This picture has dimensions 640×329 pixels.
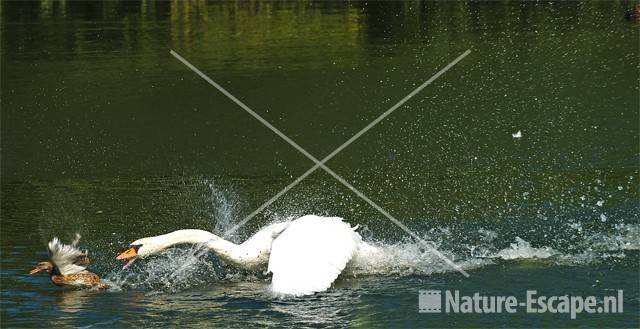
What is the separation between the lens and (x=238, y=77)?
25422mm

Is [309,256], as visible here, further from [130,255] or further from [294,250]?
[130,255]

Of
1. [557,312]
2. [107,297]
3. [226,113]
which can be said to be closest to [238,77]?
[226,113]

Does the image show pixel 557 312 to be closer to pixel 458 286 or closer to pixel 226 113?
pixel 458 286

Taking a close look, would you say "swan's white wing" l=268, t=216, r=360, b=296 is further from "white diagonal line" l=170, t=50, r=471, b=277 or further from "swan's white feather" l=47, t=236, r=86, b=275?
"swan's white feather" l=47, t=236, r=86, b=275

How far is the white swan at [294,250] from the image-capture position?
→ 35.6ft

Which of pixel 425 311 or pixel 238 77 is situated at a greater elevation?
pixel 238 77

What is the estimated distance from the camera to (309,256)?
11.0 metres

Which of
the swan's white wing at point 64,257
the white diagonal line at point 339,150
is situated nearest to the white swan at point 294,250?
the swan's white wing at point 64,257

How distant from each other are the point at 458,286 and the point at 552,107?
986 centimetres

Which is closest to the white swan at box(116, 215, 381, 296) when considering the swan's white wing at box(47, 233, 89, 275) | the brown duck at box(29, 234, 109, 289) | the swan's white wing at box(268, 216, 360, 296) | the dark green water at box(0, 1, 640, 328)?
the swan's white wing at box(268, 216, 360, 296)

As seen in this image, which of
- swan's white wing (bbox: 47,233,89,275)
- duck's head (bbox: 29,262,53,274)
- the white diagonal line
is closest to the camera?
swan's white wing (bbox: 47,233,89,275)

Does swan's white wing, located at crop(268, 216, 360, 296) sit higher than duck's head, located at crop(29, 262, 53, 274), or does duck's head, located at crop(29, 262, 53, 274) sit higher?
swan's white wing, located at crop(268, 216, 360, 296)

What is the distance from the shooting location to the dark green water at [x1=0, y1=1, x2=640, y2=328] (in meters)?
11.4

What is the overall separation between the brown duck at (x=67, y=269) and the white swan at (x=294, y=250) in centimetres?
43
